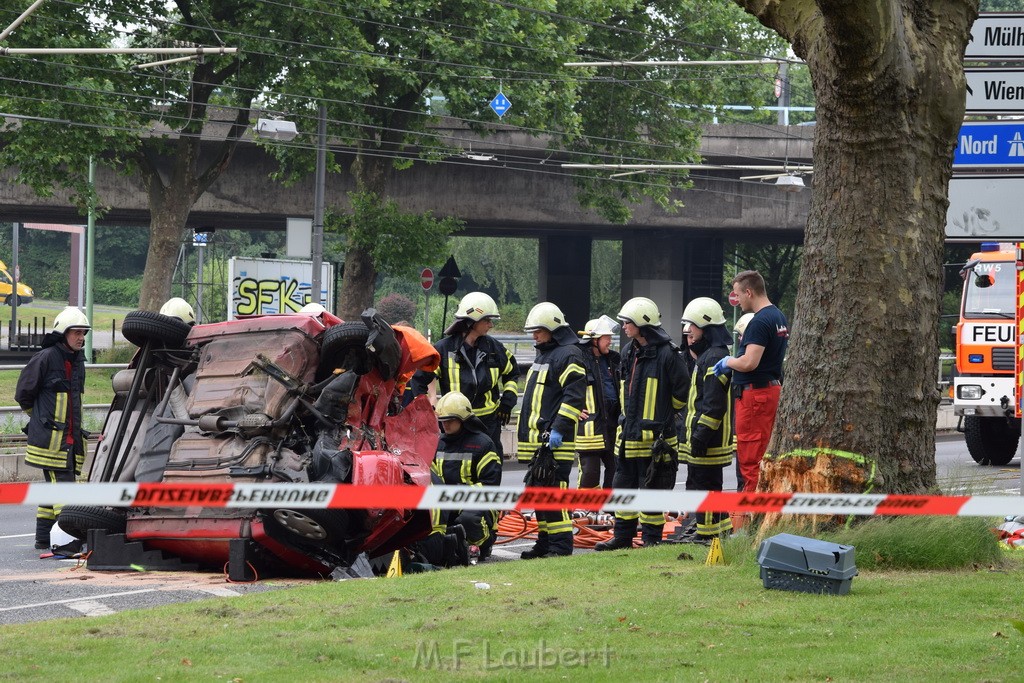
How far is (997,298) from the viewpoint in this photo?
1964cm

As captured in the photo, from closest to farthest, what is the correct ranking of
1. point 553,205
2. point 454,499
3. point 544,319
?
point 454,499, point 544,319, point 553,205

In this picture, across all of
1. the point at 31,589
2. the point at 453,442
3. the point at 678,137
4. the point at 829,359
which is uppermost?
the point at 678,137

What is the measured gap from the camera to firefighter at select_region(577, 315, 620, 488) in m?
12.8

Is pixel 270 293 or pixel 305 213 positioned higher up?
pixel 305 213

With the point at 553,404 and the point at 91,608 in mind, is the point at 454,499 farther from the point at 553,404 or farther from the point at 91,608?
the point at 553,404

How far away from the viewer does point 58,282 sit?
250 ft

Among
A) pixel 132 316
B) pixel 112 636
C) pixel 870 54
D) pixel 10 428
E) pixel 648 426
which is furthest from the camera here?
pixel 10 428

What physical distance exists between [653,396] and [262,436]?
10.6 ft

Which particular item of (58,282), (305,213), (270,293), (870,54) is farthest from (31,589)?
(58,282)

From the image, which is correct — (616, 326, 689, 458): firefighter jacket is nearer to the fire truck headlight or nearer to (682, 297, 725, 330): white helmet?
(682, 297, 725, 330): white helmet

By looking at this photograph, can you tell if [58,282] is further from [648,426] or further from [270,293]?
[648,426]

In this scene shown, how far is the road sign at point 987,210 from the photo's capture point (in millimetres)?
9633

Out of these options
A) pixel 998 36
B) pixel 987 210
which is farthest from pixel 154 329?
pixel 998 36

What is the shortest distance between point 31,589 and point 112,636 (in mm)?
2714
